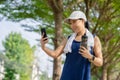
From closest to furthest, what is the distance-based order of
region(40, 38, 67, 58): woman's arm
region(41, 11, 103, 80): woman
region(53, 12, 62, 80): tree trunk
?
region(41, 11, 103, 80): woman < region(40, 38, 67, 58): woman's arm < region(53, 12, 62, 80): tree trunk

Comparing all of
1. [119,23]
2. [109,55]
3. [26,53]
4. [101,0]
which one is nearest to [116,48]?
[109,55]

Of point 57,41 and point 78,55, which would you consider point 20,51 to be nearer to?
point 57,41

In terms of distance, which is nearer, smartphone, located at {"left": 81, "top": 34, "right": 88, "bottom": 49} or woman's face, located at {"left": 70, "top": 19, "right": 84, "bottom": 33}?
smartphone, located at {"left": 81, "top": 34, "right": 88, "bottom": 49}

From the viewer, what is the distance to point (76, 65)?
10.1ft

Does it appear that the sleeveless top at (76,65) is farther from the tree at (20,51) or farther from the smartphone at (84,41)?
the tree at (20,51)

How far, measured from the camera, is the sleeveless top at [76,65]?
3.06 meters

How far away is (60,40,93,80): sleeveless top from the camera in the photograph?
306 centimetres

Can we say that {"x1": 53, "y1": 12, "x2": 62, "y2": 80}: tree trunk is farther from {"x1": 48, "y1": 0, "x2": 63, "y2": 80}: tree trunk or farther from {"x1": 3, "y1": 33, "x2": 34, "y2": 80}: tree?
{"x1": 3, "y1": 33, "x2": 34, "y2": 80}: tree

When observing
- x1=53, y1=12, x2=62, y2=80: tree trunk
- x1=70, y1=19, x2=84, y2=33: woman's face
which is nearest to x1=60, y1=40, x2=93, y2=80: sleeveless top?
x1=70, y1=19, x2=84, y2=33: woman's face

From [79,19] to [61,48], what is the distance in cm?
33

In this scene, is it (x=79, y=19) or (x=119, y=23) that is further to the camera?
(x=119, y=23)

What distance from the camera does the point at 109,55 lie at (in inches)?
477

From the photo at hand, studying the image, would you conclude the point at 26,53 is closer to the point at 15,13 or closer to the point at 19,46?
the point at 19,46

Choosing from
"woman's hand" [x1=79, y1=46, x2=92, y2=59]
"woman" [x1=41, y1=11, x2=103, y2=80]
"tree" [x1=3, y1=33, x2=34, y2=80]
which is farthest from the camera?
"tree" [x1=3, y1=33, x2=34, y2=80]
